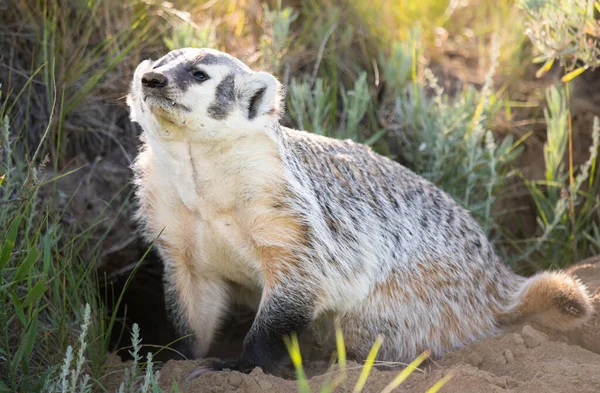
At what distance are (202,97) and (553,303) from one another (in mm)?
1406

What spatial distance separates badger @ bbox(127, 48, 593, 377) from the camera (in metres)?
2.33

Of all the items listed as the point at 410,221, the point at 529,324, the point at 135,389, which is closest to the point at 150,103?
the point at 135,389

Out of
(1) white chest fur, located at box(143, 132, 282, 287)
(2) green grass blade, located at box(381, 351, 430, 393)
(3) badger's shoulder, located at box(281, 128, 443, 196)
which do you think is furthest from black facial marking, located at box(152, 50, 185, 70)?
(2) green grass blade, located at box(381, 351, 430, 393)

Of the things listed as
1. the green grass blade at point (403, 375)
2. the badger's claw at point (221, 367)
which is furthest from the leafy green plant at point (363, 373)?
the badger's claw at point (221, 367)

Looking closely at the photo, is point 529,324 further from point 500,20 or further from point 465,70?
point 500,20

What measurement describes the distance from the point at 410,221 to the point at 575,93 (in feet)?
5.82

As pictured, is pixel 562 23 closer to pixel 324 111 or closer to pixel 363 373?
pixel 324 111

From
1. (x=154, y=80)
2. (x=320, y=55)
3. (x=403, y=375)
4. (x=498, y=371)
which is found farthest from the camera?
(x=320, y=55)

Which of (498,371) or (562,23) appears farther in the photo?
(562,23)

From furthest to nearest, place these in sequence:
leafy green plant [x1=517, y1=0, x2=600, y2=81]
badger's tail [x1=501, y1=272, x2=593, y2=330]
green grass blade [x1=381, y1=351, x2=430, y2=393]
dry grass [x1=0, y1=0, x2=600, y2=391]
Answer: dry grass [x1=0, y1=0, x2=600, y2=391]
leafy green plant [x1=517, y1=0, x2=600, y2=81]
badger's tail [x1=501, y1=272, x2=593, y2=330]
green grass blade [x1=381, y1=351, x2=430, y2=393]

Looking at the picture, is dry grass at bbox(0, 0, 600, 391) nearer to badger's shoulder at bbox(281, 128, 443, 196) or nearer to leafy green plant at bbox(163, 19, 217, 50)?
leafy green plant at bbox(163, 19, 217, 50)

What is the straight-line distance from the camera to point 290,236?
2438 millimetres

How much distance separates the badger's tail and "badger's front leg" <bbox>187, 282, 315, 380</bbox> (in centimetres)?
85

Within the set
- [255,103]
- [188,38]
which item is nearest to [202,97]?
[255,103]
